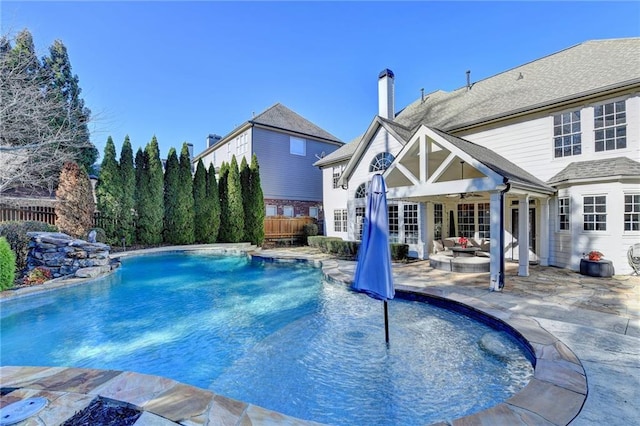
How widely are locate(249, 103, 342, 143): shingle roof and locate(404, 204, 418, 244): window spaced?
13.0 m

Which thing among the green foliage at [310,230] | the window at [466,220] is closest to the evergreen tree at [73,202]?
the green foliage at [310,230]

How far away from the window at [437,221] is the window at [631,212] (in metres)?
5.84

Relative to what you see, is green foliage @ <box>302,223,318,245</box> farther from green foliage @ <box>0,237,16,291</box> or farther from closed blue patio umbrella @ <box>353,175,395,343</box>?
closed blue patio umbrella @ <box>353,175,395,343</box>

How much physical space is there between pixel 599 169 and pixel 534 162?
6.97 ft

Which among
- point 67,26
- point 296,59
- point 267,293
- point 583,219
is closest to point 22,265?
point 267,293

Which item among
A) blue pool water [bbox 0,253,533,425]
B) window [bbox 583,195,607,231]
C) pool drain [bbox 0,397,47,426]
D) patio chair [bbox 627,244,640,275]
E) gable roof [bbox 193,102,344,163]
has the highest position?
gable roof [bbox 193,102,344,163]

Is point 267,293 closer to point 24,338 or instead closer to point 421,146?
point 24,338

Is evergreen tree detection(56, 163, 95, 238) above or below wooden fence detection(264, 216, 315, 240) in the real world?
above

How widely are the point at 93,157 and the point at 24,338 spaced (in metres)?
19.6

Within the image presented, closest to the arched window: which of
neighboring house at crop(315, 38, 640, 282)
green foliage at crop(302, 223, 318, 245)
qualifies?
neighboring house at crop(315, 38, 640, 282)

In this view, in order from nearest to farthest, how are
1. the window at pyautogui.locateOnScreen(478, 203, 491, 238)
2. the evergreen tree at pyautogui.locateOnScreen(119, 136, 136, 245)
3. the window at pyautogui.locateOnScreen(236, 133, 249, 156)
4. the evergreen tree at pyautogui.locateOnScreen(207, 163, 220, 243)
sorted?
the window at pyautogui.locateOnScreen(478, 203, 491, 238) → the evergreen tree at pyautogui.locateOnScreen(119, 136, 136, 245) → the evergreen tree at pyautogui.locateOnScreen(207, 163, 220, 243) → the window at pyautogui.locateOnScreen(236, 133, 249, 156)

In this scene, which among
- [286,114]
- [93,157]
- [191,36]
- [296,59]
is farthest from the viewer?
[286,114]

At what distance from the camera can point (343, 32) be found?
531 inches

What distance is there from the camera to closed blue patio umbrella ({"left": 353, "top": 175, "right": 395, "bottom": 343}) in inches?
182
